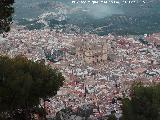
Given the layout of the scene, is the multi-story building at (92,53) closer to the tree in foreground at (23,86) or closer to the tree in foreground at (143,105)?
the tree in foreground at (23,86)

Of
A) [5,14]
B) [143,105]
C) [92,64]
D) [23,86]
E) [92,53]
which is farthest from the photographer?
[92,53]

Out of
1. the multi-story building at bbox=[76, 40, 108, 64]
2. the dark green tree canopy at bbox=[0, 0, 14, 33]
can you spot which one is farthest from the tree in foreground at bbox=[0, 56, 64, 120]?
the multi-story building at bbox=[76, 40, 108, 64]

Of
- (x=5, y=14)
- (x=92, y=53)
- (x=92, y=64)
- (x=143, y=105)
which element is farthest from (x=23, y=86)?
(x=92, y=53)

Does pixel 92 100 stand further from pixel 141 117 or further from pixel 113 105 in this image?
pixel 141 117

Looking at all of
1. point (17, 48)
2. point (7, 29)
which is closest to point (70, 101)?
point (7, 29)

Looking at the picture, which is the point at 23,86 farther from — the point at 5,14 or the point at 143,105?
the point at 143,105
